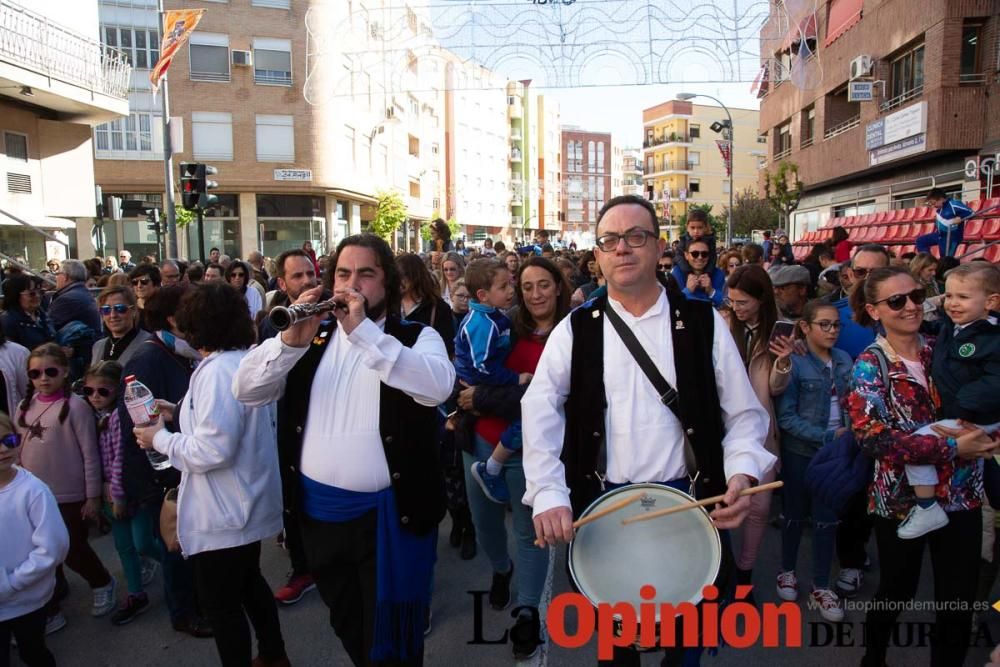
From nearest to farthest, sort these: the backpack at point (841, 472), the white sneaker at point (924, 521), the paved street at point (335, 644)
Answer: the white sneaker at point (924, 521), the backpack at point (841, 472), the paved street at point (335, 644)

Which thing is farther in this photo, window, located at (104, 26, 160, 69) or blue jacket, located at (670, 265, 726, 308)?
window, located at (104, 26, 160, 69)

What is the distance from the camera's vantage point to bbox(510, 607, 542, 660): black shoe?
357cm

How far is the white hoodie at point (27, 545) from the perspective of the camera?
2969 mm

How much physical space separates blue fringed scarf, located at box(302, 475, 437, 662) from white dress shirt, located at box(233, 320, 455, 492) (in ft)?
0.16

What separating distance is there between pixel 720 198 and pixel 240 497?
77.6 metres

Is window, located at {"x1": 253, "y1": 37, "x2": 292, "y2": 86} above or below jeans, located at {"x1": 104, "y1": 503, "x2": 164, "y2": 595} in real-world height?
above

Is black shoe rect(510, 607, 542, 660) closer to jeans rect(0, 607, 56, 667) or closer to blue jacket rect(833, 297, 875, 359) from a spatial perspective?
jeans rect(0, 607, 56, 667)

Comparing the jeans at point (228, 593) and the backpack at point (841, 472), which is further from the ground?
the backpack at point (841, 472)

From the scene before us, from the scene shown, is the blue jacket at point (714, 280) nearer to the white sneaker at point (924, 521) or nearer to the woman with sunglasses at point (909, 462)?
the woman with sunglasses at point (909, 462)

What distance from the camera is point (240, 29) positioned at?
30062 millimetres

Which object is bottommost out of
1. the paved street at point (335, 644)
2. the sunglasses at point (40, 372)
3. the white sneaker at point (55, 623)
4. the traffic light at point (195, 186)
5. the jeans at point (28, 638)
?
the paved street at point (335, 644)

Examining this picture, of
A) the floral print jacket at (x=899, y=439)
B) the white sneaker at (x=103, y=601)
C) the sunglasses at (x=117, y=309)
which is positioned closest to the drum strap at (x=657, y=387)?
the floral print jacket at (x=899, y=439)

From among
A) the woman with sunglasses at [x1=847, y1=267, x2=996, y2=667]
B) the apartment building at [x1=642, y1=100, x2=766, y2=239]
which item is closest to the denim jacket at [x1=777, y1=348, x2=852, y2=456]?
the woman with sunglasses at [x1=847, y1=267, x2=996, y2=667]

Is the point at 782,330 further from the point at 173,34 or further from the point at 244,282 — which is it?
the point at 173,34
